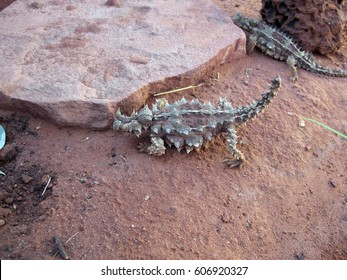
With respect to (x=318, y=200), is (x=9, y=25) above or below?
above

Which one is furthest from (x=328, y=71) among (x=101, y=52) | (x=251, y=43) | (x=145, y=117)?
(x=101, y=52)

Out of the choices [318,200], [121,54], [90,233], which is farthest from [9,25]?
[318,200]

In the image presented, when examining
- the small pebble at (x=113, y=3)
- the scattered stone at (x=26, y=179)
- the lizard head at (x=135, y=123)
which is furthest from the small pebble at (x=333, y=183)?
the small pebble at (x=113, y=3)

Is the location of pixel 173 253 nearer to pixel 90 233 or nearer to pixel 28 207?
pixel 90 233

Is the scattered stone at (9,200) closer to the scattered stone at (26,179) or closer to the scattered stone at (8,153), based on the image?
the scattered stone at (26,179)

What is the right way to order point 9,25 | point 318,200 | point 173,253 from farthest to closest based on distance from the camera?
point 9,25, point 318,200, point 173,253

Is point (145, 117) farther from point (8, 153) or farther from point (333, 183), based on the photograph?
point (333, 183)

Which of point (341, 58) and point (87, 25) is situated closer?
point (87, 25)

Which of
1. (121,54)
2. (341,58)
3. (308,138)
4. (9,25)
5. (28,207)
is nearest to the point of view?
(28,207)
